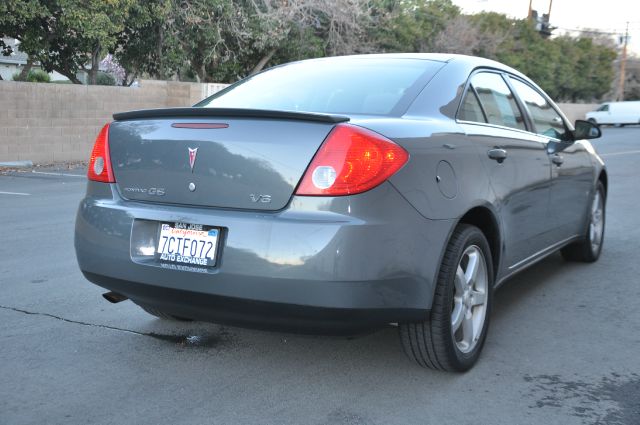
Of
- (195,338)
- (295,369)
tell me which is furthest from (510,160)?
(195,338)

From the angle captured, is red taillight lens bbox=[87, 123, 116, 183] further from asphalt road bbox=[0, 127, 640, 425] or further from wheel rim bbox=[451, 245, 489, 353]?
wheel rim bbox=[451, 245, 489, 353]

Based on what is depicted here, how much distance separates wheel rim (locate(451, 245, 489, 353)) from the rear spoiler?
1022mm

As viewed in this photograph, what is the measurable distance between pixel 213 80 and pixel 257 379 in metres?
24.5

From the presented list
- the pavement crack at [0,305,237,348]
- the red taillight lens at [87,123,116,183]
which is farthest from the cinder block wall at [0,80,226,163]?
the red taillight lens at [87,123,116,183]

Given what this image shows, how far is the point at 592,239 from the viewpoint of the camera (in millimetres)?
6078

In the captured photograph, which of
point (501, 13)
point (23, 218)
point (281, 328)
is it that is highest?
point (501, 13)

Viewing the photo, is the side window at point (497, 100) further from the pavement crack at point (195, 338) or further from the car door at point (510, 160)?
the pavement crack at point (195, 338)

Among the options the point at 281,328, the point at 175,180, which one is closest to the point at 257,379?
the point at 281,328

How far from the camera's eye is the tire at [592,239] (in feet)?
19.5


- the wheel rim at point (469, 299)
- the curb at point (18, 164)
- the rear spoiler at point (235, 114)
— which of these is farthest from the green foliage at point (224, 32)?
the wheel rim at point (469, 299)

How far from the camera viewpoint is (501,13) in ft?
147

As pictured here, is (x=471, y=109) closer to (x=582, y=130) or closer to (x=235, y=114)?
(x=235, y=114)

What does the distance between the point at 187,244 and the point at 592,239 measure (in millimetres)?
4036

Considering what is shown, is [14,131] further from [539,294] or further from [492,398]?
[492,398]
